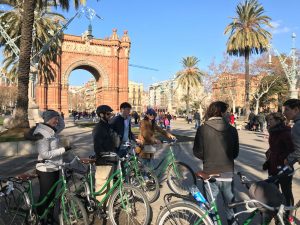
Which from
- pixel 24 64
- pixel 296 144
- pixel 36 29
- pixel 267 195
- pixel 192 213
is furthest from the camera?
pixel 36 29

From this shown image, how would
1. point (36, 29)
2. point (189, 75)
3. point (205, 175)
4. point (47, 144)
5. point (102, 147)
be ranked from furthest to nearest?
point (189, 75)
point (36, 29)
point (102, 147)
point (47, 144)
point (205, 175)

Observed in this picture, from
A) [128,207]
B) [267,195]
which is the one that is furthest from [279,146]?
[128,207]

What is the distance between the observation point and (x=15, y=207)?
16.2ft

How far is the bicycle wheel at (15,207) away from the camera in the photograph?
475 cm

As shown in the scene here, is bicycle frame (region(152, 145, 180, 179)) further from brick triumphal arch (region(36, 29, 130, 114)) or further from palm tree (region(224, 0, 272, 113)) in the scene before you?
brick triumphal arch (region(36, 29, 130, 114))

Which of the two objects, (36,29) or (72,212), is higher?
(36,29)

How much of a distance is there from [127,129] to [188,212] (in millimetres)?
3789

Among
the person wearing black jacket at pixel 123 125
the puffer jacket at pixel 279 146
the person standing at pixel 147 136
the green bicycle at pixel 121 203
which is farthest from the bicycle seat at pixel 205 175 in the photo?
the person standing at pixel 147 136

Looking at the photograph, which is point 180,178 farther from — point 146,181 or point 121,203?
point 121,203

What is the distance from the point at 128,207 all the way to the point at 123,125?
88.7 inches

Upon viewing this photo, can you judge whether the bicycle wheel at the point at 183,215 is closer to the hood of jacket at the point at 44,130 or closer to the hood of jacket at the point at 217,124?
the hood of jacket at the point at 217,124

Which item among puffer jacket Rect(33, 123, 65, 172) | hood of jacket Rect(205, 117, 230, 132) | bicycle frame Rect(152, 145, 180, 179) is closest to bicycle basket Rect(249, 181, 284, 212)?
hood of jacket Rect(205, 117, 230, 132)

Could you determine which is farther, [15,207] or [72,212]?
[15,207]

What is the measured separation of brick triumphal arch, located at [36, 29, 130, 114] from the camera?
174 ft
